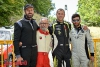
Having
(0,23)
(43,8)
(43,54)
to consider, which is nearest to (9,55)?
(43,54)

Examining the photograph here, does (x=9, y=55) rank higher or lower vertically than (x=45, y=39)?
lower

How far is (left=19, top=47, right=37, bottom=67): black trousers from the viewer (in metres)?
5.29

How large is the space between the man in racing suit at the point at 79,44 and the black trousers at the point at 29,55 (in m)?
0.88

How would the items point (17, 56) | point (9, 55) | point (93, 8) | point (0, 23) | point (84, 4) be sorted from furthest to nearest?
1. point (84, 4)
2. point (93, 8)
3. point (0, 23)
4. point (9, 55)
5. point (17, 56)

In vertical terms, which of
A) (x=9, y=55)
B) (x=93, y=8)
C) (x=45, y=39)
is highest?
(x=93, y=8)

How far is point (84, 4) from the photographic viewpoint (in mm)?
55719

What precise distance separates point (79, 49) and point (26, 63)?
1205 millimetres

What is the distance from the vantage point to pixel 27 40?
5.27 m

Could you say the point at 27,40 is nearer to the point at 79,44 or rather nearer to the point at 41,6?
the point at 79,44

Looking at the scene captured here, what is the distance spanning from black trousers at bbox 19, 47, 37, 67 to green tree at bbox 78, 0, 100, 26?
3879 cm

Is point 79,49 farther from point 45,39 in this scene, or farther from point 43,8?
point 43,8

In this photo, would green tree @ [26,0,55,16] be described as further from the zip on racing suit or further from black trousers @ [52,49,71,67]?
black trousers @ [52,49,71,67]

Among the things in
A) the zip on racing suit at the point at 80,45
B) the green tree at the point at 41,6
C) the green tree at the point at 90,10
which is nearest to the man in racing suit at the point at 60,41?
the zip on racing suit at the point at 80,45

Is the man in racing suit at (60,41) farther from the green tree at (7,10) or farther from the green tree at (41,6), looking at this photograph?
the green tree at (41,6)
